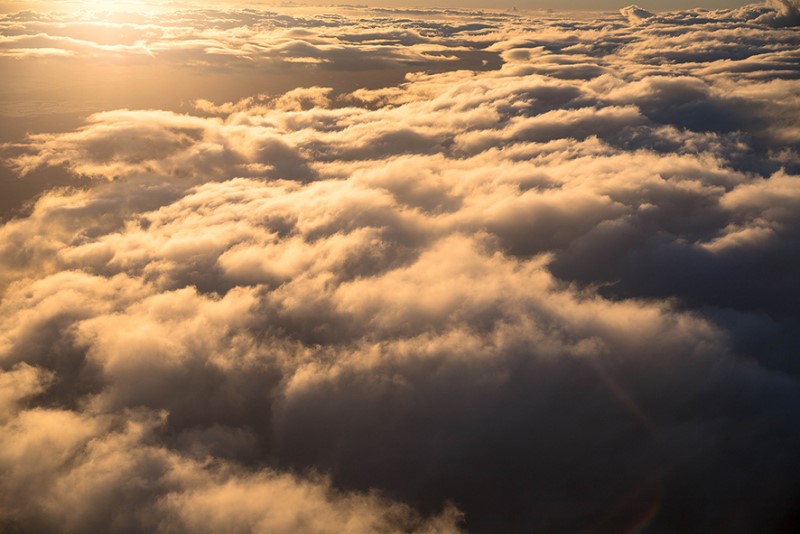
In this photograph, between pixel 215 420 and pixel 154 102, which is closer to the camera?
pixel 215 420

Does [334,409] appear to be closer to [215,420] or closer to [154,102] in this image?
[215,420]

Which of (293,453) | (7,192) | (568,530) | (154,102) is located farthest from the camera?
(154,102)

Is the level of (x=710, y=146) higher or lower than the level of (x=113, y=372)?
higher

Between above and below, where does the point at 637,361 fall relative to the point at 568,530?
above

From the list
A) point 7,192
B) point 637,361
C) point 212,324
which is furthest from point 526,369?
point 7,192

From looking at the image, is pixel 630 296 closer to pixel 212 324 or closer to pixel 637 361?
pixel 637 361

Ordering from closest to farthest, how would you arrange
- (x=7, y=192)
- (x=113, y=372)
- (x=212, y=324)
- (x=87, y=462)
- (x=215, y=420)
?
(x=87, y=462)
(x=215, y=420)
(x=113, y=372)
(x=212, y=324)
(x=7, y=192)

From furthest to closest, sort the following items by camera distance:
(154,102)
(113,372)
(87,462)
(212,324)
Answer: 1. (154,102)
2. (212,324)
3. (113,372)
4. (87,462)

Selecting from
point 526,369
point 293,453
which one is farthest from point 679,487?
point 293,453

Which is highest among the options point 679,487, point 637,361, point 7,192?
point 637,361
